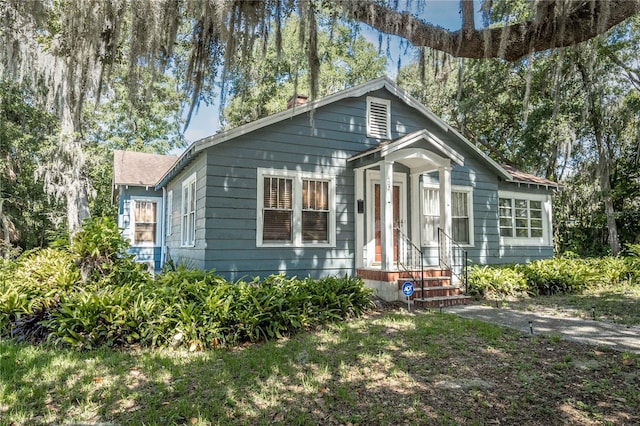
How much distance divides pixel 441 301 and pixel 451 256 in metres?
2.48

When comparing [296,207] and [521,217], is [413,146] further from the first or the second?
[521,217]

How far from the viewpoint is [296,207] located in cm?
848

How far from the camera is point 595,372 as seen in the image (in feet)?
13.4

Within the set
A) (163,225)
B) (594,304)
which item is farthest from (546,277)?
(163,225)

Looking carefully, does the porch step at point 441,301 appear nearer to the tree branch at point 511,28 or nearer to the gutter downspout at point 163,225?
the tree branch at point 511,28

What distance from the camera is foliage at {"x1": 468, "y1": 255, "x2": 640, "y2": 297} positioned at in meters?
9.09

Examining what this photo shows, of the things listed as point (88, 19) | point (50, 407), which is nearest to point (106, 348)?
point (50, 407)

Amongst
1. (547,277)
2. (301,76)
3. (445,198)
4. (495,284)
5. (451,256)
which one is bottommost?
(495,284)

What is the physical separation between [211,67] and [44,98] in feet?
42.5

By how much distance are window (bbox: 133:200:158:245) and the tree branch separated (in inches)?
500

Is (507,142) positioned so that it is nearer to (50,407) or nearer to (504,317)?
(504,317)

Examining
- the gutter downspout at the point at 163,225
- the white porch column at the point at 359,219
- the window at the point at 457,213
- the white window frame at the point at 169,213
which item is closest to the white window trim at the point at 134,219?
the gutter downspout at the point at 163,225

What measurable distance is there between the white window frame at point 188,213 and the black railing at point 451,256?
5.73 meters

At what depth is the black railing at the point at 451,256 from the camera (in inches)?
362
